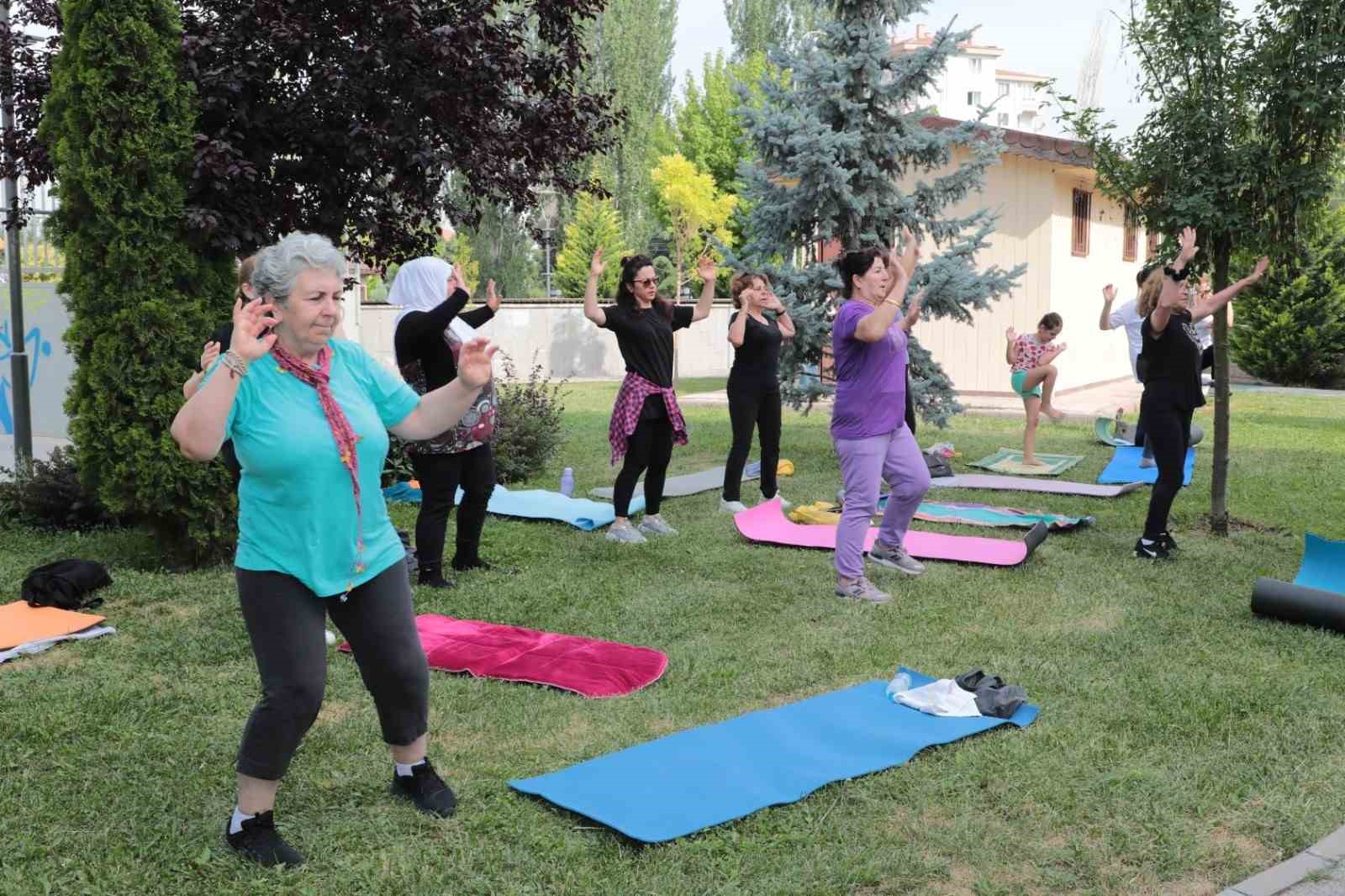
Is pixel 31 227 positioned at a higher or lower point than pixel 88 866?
higher

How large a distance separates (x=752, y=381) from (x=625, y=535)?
170 centimetres

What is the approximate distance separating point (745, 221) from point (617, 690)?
8652 millimetres

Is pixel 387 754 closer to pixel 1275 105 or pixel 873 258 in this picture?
pixel 873 258

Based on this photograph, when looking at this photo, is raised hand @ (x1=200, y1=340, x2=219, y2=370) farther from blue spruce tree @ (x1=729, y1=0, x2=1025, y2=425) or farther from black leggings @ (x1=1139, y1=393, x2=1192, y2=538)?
blue spruce tree @ (x1=729, y1=0, x2=1025, y2=425)

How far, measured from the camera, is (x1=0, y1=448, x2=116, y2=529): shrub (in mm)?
8727

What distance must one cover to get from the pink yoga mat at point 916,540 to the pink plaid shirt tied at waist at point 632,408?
89 centimetres

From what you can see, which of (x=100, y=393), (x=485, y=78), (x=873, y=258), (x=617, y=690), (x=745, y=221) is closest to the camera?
(x=617, y=690)

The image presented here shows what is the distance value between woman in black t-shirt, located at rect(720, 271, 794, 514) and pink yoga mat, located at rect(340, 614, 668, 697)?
3.58 m

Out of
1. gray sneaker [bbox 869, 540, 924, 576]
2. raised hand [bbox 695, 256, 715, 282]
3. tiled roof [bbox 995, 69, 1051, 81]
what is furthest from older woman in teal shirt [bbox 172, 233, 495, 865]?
tiled roof [bbox 995, 69, 1051, 81]

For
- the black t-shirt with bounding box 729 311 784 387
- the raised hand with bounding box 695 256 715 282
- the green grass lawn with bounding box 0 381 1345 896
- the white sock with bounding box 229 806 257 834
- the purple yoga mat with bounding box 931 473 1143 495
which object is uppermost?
the raised hand with bounding box 695 256 715 282

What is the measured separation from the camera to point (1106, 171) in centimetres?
844

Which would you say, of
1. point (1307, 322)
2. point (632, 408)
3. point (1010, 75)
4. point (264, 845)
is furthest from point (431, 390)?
point (1010, 75)

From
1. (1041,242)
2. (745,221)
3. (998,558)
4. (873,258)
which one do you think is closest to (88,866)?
(873,258)

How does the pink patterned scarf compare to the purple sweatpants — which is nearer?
the pink patterned scarf
